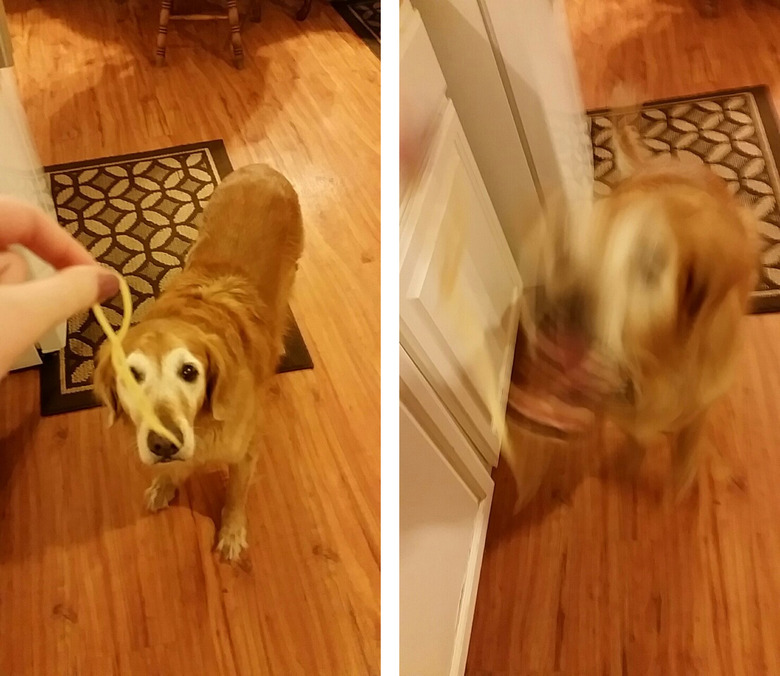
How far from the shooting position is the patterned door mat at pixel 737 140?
1094 millimetres

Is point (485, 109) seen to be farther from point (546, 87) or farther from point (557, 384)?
point (557, 384)

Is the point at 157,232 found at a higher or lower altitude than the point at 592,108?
lower

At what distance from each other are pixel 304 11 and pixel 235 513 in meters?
1.80

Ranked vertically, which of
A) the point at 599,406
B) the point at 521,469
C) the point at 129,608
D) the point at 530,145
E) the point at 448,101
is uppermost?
the point at 448,101

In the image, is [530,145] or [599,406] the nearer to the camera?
[599,406]

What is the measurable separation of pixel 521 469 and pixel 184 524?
1.83 ft

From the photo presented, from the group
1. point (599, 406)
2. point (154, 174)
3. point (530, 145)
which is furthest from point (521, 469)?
point (154, 174)

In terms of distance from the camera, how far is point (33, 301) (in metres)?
0.41

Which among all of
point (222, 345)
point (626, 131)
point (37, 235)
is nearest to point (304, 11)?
point (626, 131)

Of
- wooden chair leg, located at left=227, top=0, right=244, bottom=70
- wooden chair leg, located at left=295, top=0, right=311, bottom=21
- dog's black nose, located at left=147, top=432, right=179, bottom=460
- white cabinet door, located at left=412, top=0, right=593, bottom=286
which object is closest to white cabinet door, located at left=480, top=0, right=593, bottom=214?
white cabinet door, located at left=412, top=0, right=593, bottom=286

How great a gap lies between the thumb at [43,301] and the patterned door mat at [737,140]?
776 millimetres

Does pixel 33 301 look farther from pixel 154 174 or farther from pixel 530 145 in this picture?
pixel 154 174

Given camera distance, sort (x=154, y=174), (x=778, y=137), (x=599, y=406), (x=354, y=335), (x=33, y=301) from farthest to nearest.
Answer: (x=154, y=174) < (x=354, y=335) < (x=778, y=137) < (x=599, y=406) < (x=33, y=301)

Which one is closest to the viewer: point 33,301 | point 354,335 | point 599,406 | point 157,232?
point 33,301
